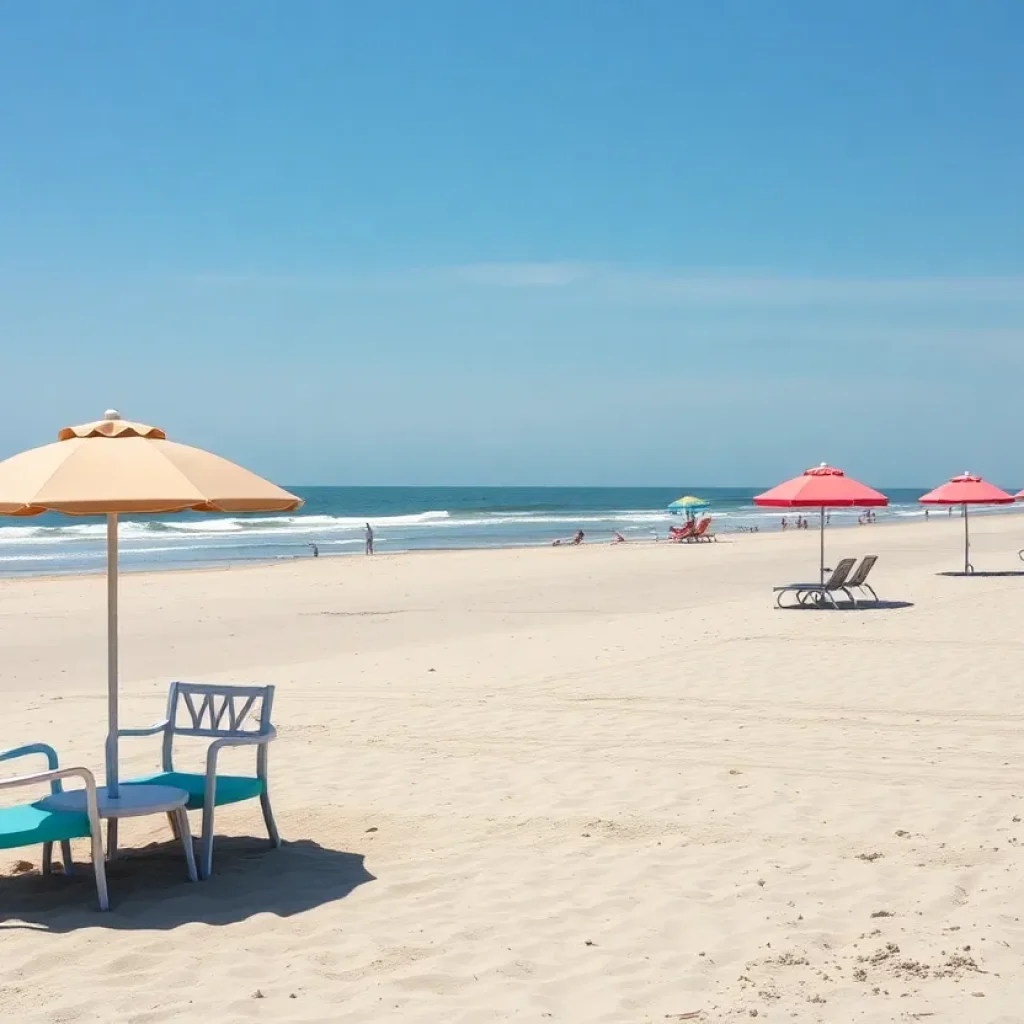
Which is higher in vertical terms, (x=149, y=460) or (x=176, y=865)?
(x=149, y=460)

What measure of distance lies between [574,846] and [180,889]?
1766 millimetres

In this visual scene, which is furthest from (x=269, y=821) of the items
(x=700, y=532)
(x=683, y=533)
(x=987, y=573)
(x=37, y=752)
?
(x=683, y=533)

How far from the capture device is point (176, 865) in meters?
5.59

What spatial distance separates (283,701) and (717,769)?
13.8 feet

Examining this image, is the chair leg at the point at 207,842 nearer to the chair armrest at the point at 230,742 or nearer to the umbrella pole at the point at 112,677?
the chair armrest at the point at 230,742

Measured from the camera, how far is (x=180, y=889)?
5.20m

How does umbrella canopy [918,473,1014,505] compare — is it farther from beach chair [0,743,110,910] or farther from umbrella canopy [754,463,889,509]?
beach chair [0,743,110,910]

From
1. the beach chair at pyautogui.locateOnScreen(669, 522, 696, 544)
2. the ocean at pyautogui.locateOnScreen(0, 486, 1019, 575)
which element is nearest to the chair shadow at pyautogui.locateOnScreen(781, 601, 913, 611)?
the ocean at pyautogui.locateOnScreen(0, 486, 1019, 575)

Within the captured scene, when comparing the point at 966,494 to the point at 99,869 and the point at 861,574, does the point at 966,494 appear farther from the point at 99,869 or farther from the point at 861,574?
the point at 99,869

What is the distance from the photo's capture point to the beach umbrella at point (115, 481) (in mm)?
4871

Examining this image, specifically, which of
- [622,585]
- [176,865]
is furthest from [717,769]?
[622,585]

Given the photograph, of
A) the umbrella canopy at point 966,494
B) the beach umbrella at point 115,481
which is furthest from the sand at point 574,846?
the umbrella canopy at point 966,494

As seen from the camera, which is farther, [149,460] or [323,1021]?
[149,460]

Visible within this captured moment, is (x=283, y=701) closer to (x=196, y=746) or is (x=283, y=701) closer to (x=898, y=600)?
(x=196, y=746)
